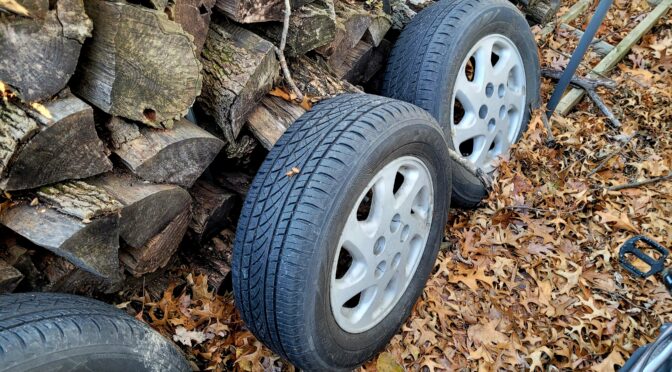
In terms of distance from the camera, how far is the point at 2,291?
2.05 metres

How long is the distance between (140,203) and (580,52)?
10.9ft

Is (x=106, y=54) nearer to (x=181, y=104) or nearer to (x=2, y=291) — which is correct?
(x=181, y=104)

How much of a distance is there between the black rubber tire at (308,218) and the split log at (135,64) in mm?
522

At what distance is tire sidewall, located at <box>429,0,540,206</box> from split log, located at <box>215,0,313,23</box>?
115cm

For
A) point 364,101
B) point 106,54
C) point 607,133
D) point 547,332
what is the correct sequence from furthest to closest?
point 607,133 < point 547,332 < point 364,101 < point 106,54

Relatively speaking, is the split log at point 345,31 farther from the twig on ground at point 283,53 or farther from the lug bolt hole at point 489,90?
the lug bolt hole at point 489,90

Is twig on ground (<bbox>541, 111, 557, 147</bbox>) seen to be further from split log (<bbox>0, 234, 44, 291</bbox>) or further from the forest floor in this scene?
split log (<bbox>0, 234, 44, 291</bbox>)

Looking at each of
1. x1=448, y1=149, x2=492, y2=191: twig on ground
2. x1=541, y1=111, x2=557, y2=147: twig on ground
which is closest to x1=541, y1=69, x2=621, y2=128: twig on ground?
x1=541, y1=111, x2=557, y2=147: twig on ground

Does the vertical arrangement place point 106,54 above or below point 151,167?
above

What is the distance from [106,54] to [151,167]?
470 mm

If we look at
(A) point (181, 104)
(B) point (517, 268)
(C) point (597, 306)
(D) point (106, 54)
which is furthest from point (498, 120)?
(D) point (106, 54)

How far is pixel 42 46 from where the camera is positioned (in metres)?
1.72

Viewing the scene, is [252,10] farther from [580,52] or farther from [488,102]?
[580,52]

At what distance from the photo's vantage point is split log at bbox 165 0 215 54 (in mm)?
2078
